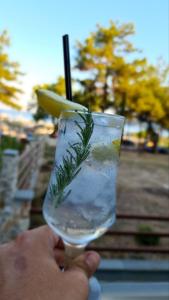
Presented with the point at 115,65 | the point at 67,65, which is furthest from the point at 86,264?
the point at 115,65

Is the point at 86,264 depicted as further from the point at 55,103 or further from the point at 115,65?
the point at 115,65

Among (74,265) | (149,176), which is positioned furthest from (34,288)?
(149,176)

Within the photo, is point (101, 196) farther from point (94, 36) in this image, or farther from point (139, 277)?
point (94, 36)

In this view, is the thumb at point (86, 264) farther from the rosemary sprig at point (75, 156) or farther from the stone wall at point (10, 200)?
the stone wall at point (10, 200)

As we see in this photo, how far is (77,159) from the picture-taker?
2.18 feet

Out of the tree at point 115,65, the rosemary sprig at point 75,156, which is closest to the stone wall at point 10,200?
the rosemary sprig at point 75,156

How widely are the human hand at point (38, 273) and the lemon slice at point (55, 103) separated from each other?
26cm

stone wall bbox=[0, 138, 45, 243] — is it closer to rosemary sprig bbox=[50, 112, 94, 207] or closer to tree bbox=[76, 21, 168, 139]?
rosemary sprig bbox=[50, 112, 94, 207]

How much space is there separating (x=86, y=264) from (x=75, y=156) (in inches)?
7.6

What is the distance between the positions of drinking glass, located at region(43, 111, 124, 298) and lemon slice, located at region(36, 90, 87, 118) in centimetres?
4

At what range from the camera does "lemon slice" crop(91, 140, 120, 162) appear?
26.7 inches

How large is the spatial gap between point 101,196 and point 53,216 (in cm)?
10

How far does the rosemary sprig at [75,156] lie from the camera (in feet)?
2.18

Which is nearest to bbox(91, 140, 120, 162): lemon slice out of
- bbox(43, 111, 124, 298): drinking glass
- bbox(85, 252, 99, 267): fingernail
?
bbox(43, 111, 124, 298): drinking glass
